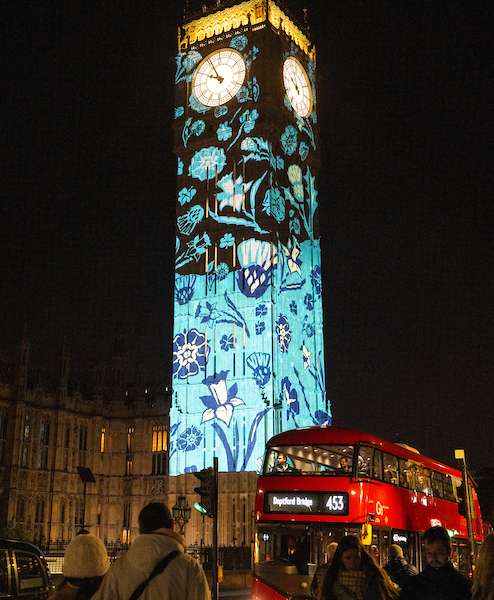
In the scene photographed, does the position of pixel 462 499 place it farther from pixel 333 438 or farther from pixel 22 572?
pixel 22 572

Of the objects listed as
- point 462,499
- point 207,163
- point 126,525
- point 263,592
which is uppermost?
point 207,163

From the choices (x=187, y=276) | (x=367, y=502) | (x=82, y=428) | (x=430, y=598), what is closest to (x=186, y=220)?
(x=187, y=276)

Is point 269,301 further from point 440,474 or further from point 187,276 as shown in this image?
point 440,474

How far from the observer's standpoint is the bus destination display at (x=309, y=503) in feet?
50.1

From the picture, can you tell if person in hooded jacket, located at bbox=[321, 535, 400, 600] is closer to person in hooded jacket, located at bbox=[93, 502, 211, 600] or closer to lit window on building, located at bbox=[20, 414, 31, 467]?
person in hooded jacket, located at bbox=[93, 502, 211, 600]

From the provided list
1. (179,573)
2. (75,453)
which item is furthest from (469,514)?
(75,453)

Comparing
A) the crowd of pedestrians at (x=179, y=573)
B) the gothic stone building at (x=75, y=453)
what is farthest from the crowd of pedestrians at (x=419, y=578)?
the gothic stone building at (x=75, y=453)

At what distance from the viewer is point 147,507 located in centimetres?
507

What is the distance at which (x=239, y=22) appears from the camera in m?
45.6

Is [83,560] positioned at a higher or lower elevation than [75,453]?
lower

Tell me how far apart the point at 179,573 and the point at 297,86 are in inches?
1762

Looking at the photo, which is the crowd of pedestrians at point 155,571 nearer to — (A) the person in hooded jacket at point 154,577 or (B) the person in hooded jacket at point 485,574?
(A) the person in hooded jacket at point 154,577

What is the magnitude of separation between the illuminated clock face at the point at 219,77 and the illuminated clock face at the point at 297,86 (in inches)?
113

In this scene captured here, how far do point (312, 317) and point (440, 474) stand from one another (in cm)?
2279
